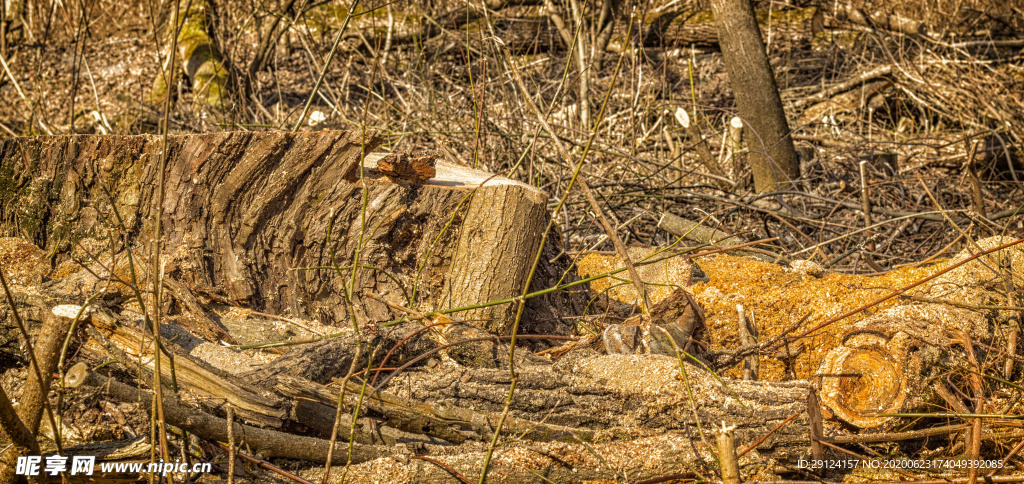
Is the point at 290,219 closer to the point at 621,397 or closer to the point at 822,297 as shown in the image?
the point at 621,397

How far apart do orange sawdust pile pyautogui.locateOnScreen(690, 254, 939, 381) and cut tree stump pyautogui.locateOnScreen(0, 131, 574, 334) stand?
0.73 metres

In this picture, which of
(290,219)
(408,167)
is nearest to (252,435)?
(290,219)

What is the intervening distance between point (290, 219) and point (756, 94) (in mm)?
3383

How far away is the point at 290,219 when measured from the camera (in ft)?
7.61

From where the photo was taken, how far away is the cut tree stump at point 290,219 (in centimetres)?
227

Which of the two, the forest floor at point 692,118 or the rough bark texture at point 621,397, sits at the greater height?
the forest floor at point 692,118

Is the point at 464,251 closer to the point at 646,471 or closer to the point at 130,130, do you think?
the point at 646,471

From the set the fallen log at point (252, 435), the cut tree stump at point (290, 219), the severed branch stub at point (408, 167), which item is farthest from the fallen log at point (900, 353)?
the severed branch stub at point (408, 167)

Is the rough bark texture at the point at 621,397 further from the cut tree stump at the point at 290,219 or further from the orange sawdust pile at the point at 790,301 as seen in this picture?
the orange sawdust pile at the point at 790,301

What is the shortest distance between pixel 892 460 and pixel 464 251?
4.69 feet

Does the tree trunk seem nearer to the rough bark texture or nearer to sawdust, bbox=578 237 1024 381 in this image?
sawdust, bbox=578 237 1024 381

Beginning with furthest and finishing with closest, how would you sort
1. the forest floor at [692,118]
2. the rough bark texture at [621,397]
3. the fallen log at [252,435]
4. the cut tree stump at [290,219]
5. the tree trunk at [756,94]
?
the tree trunk at [756,94], the forest floor at [692,118], the cut tree stump at [290,219], the rough bark texture at [621,397], the fallen log at [252,435]

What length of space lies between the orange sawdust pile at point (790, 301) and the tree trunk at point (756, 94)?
1.90 metres

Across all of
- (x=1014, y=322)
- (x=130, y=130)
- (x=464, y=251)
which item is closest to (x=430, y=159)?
(x=464, y=251)
